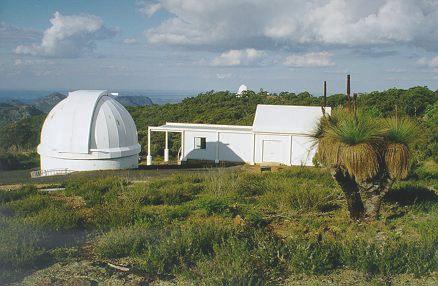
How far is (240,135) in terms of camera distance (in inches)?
906

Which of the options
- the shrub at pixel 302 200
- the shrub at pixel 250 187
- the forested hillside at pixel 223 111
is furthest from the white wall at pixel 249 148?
the shrub at pixel 302 200

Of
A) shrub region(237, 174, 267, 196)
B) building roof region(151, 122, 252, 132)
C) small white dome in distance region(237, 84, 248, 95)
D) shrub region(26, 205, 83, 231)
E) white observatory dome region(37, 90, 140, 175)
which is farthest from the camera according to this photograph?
small white dome in distance region(237, 84, 248, 95)

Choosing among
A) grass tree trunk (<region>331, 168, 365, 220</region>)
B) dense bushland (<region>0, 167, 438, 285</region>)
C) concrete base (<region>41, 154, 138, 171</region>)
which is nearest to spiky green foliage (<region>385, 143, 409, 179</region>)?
grass tree trunk (<region>331, 168, 365, 220</region>)

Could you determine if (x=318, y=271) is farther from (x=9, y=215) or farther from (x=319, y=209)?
(x=9, y=215)

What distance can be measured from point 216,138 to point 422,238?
698 inches

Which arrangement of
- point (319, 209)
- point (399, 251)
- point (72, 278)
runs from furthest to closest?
point (319, 209) < point (399, 251) < point (72, 278)

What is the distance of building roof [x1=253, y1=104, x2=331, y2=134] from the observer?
21688mm

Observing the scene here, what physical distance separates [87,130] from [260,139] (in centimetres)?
905

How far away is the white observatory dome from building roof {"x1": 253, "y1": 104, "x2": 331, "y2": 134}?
7.31 m

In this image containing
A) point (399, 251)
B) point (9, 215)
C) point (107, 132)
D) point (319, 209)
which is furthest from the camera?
point (107, 132)

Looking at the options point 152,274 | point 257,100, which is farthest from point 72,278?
point 257,100

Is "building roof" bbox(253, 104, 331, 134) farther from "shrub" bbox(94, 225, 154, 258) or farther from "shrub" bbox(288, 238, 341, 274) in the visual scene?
"shrub" bbox(94, 225, 154, 258)

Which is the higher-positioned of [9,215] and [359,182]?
[359,182]

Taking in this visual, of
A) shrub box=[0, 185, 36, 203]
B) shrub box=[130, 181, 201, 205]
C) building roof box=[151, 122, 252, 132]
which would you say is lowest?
shrub box=[0, 185, 36, 203]
